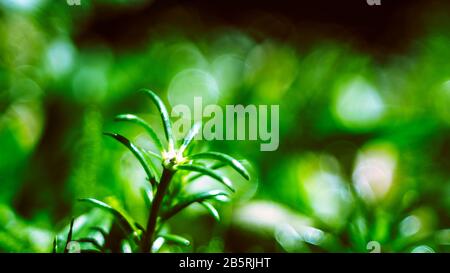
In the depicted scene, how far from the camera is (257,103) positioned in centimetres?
99

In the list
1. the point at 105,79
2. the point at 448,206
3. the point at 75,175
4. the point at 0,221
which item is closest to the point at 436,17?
the point at 448,206

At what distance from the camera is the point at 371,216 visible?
73 cm

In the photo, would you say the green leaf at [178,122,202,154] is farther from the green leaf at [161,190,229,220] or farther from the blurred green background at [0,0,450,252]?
the blurred green background at [0,0,450,252]

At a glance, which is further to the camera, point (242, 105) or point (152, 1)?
point (152, 1)

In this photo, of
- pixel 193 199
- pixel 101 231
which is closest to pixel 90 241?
pixel 101 231

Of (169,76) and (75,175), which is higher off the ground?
(169,76)

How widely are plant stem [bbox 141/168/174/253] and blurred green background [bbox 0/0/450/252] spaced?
0.16 metres

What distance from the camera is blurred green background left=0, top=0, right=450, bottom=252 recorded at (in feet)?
2.50

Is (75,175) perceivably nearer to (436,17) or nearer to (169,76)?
(169,76)

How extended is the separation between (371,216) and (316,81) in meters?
0.41


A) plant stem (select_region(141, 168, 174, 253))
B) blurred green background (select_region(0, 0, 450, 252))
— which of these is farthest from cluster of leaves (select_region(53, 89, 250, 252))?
blurred green background (select_region(0, 0, 450, 252))
